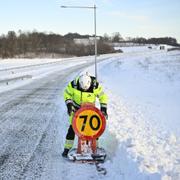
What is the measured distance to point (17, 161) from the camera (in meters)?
7.84

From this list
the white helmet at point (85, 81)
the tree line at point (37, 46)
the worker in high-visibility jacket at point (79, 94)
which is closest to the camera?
the white helmet at point (85, 81)

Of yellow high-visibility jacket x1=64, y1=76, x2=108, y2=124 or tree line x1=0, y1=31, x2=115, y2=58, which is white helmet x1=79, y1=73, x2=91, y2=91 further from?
tree line x1=0, y1=31, x2=115, y2=58

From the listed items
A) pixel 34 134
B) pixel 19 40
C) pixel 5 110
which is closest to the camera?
pixel 34 134

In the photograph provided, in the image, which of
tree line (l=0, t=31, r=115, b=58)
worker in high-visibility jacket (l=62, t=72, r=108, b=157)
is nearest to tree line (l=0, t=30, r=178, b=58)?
tree line (l=0, t=31, r=115, b=58)

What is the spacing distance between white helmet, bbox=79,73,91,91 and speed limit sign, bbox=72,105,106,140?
0.40 meters

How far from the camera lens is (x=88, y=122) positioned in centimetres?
784

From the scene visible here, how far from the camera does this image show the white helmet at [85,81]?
771cm

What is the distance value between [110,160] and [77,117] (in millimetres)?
1086

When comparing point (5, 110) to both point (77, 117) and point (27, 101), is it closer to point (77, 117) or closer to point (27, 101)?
point (27, 101)

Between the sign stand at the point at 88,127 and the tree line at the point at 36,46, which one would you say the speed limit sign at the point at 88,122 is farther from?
the tree line at the point at 36,46

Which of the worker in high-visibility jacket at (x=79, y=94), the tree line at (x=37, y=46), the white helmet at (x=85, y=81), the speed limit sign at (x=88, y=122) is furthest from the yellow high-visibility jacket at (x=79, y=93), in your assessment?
the tree line at (x=37, y=46)

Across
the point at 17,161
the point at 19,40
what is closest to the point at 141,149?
the point at 17,161

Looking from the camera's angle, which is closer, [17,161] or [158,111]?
[17,161]

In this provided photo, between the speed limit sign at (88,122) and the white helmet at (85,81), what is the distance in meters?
0.40
